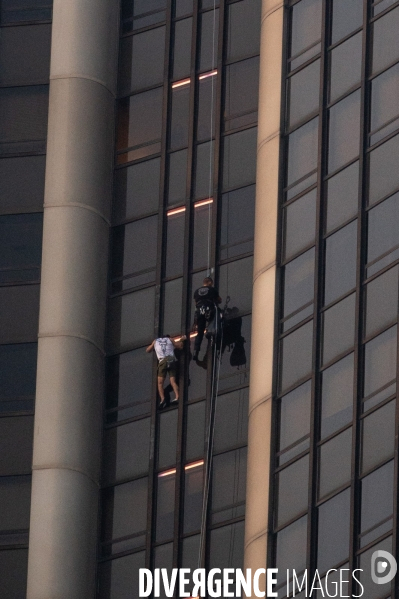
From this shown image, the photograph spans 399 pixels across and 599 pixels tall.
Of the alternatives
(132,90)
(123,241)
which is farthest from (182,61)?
(123,241)

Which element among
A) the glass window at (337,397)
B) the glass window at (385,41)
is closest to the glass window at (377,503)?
the glass window at (337,397)

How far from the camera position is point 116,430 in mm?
52469

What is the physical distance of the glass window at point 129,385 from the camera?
52312 millimetres

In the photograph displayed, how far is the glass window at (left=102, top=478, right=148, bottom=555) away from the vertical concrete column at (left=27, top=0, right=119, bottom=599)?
1.16 feet

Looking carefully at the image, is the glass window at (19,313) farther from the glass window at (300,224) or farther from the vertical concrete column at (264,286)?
the glass window at (300,224)

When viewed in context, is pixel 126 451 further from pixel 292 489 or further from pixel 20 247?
pixel 20 247

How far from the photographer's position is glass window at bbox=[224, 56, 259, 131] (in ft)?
175

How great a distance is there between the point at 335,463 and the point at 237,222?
8111 mm

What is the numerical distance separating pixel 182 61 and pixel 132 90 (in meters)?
1.67

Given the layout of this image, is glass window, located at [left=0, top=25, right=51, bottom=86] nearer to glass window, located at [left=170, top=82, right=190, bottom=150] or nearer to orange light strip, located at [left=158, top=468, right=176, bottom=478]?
glass window, located at [left=170, top=82, right=190, bottom=150]

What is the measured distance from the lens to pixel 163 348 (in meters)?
51.1

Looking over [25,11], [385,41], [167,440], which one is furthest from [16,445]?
[385,41]

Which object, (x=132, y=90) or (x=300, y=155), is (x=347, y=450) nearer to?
(x=300, y=155)

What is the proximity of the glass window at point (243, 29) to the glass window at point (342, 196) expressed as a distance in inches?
233
